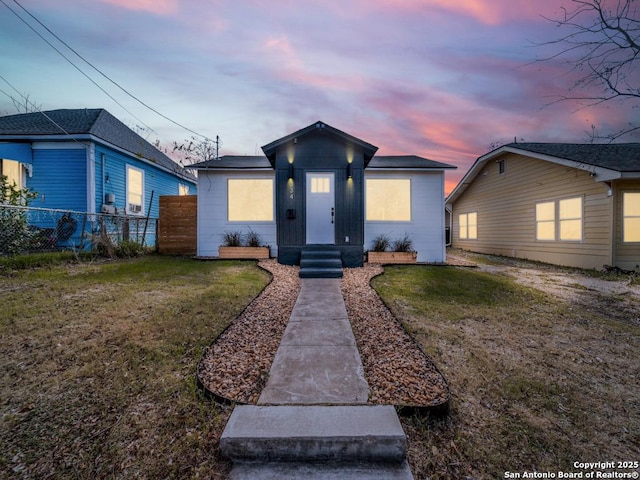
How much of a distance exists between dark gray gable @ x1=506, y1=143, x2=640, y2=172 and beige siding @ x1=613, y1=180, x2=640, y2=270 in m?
0.62

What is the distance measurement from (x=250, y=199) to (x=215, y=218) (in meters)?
1.35

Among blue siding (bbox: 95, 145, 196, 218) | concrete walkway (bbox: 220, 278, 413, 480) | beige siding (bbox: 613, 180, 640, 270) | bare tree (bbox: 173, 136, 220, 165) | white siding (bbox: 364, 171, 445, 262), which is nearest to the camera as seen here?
concrete walkway (bbox: 220, 278, 413, 480)

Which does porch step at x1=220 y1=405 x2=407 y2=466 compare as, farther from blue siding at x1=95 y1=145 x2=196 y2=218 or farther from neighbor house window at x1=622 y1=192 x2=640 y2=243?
blue siding at x1=95 y1=145 x2=196 y2=218

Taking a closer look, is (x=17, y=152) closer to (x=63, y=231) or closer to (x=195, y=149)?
(x=63, y=231)

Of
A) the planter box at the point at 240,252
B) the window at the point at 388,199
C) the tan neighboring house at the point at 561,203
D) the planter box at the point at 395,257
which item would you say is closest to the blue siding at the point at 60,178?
the planter box at the point at 240,252

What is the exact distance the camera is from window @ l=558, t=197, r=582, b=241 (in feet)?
31.1

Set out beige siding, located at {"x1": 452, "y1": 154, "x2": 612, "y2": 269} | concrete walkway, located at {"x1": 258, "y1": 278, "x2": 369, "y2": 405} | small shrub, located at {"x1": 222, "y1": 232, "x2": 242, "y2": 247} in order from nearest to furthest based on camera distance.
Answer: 1. concrete walkway, located at {"x1": 258, "y1": 278, "x2": 369, "y2": 405}
2. beige siding, located at {"x1": 452, "y1": 154, "x2": 612, "y2": 269}
3. small shrub, located at {"x1": 222, "y1": 232, "x2": 242, "y2": 247}

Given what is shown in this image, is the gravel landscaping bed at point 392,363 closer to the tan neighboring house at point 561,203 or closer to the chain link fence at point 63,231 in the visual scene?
the chain link fence at point 63,231

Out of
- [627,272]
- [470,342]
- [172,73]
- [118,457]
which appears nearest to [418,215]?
[627,272]

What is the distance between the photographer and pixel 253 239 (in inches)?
376

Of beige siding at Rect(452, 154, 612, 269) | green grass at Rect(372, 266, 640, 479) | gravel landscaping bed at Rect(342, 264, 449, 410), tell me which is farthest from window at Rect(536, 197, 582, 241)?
gravel landscaping bed at Rect(342, 264, 449, 410)

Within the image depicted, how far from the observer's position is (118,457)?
1.66 metres

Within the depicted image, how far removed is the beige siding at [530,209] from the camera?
8859 millimetres

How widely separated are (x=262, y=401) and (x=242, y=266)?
6.23 metres
